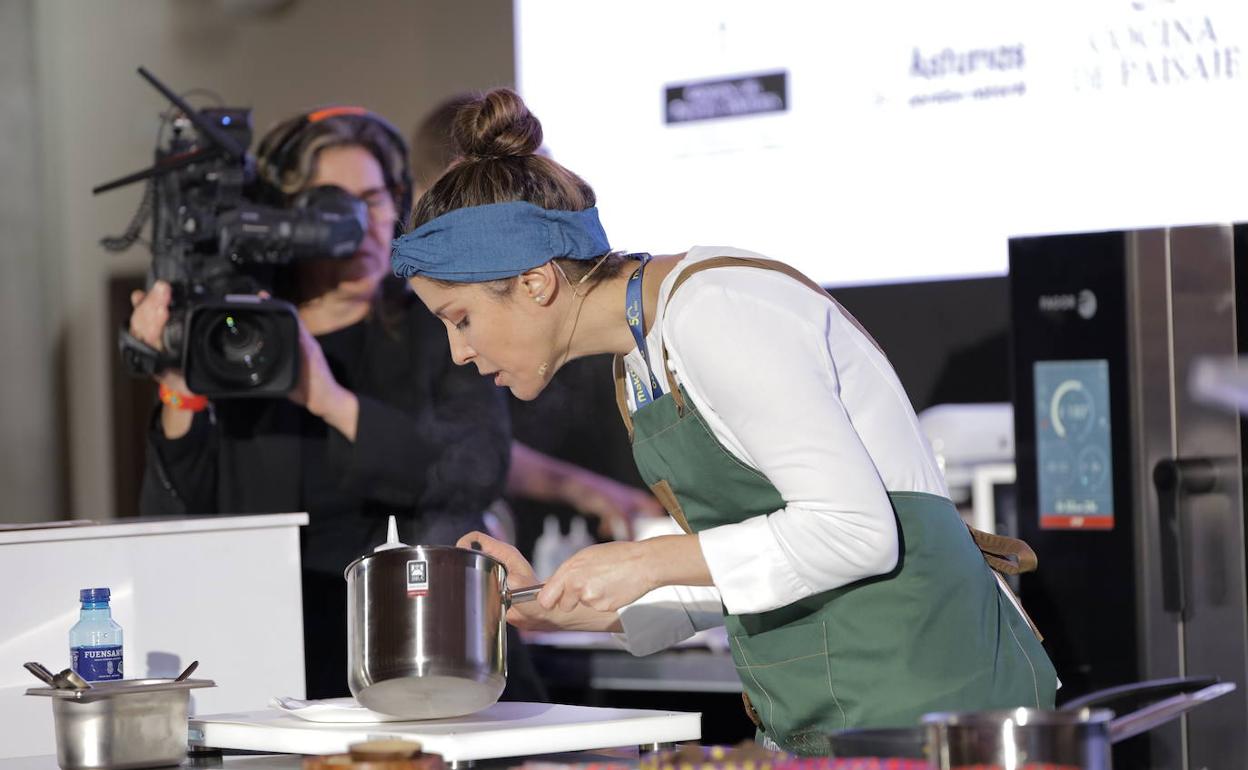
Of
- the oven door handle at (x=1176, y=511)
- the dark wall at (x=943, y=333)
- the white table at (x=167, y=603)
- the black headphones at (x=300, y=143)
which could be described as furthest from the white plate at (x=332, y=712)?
the dark wall at (x=943, y=333)

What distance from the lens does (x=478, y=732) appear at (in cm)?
123

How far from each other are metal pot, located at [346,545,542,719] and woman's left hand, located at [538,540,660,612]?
5 cm

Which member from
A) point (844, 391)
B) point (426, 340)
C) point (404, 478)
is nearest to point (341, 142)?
point (426, 340)

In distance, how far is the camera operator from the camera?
2199 mm

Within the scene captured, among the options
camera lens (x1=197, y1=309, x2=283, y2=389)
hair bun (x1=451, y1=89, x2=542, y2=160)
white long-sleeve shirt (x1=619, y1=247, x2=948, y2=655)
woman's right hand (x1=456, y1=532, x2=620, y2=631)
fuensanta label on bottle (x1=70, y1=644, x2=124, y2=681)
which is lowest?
fuensanta label on bottle (x1=70, y1=644, x2=124, y2=681)

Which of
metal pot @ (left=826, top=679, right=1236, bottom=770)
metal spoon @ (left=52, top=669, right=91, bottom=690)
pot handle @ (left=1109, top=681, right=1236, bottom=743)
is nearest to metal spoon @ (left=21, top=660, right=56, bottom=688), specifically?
metal spoon @ (left=52, top=669, right=91, bottom=690)

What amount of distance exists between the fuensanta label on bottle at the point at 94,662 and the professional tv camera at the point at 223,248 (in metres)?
0.69

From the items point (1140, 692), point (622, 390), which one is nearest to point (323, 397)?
point (622, 390)

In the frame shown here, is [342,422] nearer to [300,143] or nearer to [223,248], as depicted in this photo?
[223,248]

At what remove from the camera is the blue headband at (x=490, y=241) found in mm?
1354

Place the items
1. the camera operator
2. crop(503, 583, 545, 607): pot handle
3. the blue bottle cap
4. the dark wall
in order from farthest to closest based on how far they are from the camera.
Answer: the dark wall
the camera operator
the blue bottle cap
crop(503, 583, 545, 607): pot handle

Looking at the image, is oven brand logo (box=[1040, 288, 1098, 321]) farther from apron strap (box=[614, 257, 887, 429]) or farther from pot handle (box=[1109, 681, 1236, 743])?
pot handle (box=[1109, 681, 1236, 743])

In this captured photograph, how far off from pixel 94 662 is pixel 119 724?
20 centimetres

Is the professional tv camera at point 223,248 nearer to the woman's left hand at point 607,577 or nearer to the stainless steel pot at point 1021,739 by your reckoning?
the woman's left hand at point 607,577
